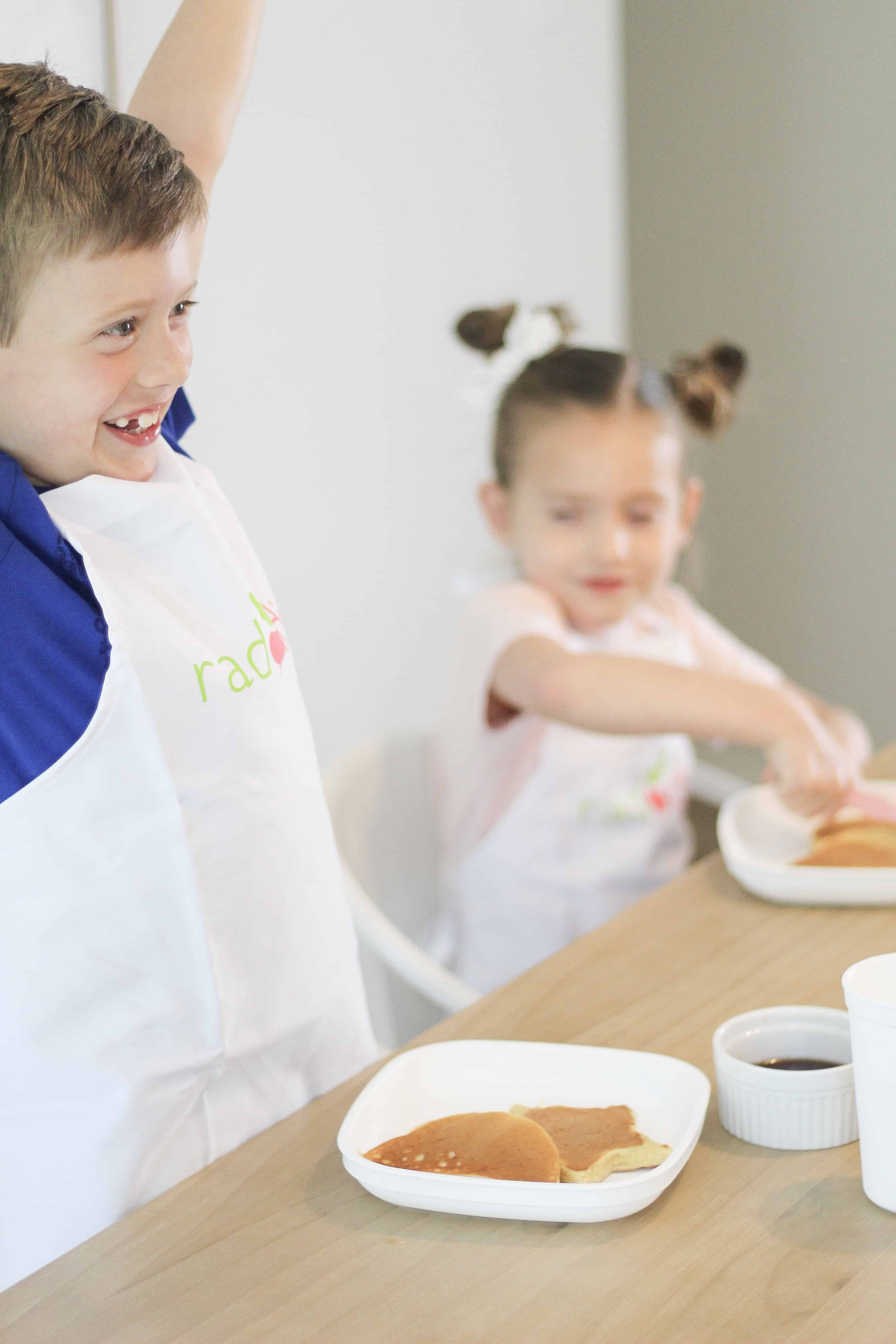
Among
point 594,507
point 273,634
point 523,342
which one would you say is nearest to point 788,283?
point 523,342

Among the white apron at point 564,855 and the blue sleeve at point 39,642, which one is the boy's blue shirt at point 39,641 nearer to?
the blue sleeve at point 39,642

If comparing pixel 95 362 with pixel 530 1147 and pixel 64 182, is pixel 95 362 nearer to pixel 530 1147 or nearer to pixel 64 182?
pixel 64 182

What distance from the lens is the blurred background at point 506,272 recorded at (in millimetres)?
1742

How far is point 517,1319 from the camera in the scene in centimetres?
62

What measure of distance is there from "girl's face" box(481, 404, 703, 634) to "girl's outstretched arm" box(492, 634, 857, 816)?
0.71 ft

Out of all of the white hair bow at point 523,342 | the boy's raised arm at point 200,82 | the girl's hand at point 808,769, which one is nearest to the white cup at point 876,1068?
the girl's hand at point 808,769

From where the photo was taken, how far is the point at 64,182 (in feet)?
2.39

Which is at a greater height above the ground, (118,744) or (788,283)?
(788,283)

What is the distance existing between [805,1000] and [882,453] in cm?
173

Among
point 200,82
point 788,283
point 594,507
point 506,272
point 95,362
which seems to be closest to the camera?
point 95,362

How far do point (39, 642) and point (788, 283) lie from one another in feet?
6.85

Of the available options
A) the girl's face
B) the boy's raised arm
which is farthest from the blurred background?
the girl's face

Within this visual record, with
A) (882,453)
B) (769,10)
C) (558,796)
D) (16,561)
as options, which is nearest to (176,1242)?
(16,561)

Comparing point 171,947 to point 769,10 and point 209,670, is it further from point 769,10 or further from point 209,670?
point 769,10
